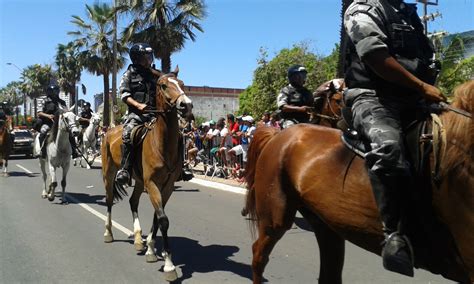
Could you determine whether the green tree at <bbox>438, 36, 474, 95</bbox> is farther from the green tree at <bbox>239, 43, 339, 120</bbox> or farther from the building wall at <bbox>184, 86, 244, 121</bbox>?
the building wall at <bbox>184, 86, 244, 121</bbox>

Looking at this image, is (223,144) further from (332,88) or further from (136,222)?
(332,88)

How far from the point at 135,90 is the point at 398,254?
4.87 meters

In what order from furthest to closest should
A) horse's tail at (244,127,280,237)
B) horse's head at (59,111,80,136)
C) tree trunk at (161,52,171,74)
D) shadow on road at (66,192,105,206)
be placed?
tree trunk at (161,52,171,74), shadow on road at (66,192,105,206), horse's head at (59,111,80,136), horse's tail at (244,127,280,237)

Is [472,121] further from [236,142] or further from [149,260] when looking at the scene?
[236,142]

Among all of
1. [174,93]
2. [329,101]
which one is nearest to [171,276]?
[174,93]

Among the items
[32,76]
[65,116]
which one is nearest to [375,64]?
[65,116]

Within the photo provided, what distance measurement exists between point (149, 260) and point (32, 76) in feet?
231

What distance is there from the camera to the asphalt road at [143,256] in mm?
5523

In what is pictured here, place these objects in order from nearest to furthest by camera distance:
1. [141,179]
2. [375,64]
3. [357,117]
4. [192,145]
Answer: [375,64] < [357,117] < [141,179] < [192,145]

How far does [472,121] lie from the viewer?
9.04 ft

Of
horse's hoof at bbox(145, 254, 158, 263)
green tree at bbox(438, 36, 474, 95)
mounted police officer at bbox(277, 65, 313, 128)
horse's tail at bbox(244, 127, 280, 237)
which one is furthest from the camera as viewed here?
green tree at bbox(438, 36, 474, 95)

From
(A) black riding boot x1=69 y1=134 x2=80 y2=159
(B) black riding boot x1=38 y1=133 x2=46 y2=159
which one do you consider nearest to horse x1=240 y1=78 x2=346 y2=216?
(A) black riding boot x1=69 y1=134 x2=80 y2=159

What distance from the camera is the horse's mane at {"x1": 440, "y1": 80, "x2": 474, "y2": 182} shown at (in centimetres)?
271

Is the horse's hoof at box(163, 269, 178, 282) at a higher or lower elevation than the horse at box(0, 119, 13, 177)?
lower
